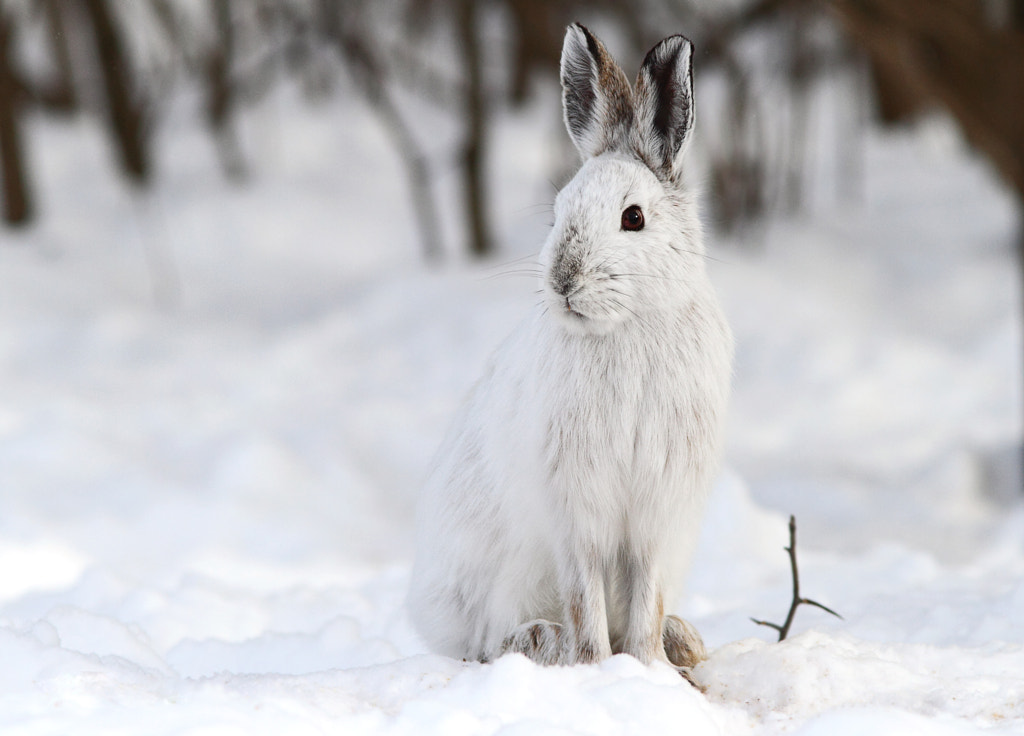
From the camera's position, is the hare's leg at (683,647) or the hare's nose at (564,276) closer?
the hare's nose at (564,276)

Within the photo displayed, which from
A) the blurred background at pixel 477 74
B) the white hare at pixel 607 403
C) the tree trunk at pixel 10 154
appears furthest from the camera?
the tree trunk at pixel 10 154

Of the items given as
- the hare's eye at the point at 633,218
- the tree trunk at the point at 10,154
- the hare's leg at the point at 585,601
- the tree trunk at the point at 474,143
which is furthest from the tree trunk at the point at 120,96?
the hare's leg at the point at 585,601

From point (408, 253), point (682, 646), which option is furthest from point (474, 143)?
point (682, 646)

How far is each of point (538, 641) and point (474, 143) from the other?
756 centimetres

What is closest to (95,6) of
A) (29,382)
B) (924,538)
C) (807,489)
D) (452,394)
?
(29,382)

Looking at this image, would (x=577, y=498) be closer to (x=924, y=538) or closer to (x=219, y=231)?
(x=924, y=538)

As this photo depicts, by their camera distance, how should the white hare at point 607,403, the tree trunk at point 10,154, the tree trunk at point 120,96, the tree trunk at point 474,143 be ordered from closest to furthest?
1. the white hare at point 607,403
2. the tree trunk at point 474,143
3. the tree trunk at point 10,154
4. the tree trunk at point 120,96

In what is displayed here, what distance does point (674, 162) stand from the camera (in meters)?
2.24

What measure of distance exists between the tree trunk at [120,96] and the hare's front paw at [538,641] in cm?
951

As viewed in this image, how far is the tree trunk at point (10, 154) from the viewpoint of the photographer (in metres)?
9.59

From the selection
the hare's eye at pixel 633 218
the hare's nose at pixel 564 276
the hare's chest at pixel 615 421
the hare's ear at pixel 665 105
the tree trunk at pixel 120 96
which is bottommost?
the hare's chest at pixel 615 421

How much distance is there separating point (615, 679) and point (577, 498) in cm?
37

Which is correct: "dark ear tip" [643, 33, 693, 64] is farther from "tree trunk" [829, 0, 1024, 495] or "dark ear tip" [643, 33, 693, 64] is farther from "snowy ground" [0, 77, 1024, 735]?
"tree trunk" [829, 0, 1024, 495]

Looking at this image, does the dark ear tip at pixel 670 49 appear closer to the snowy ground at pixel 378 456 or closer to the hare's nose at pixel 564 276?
the hare's nose at pixel 564 276
